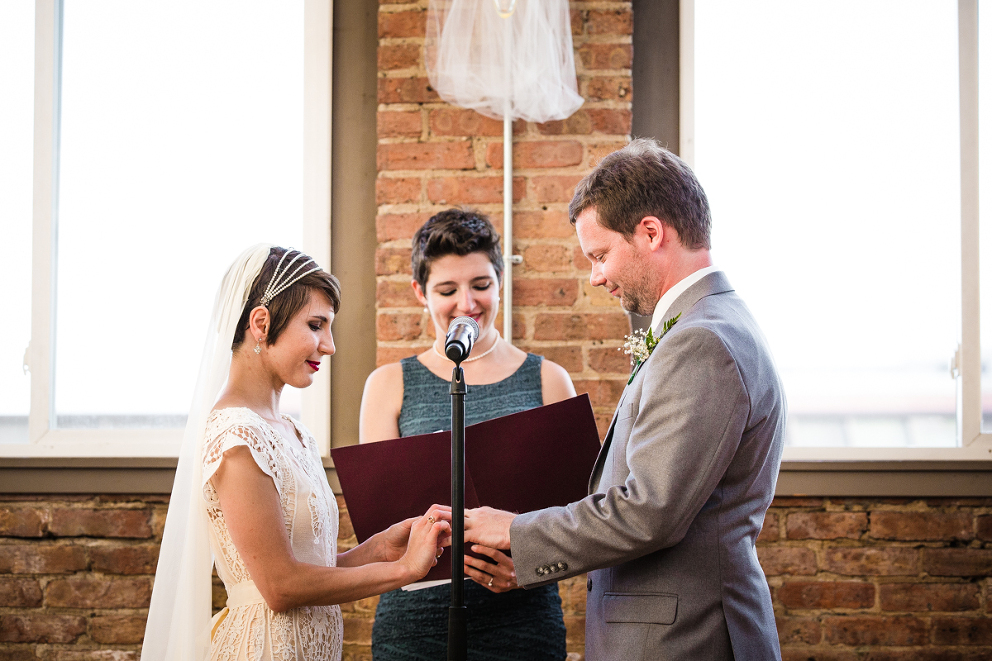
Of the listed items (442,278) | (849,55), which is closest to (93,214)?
(442,278)

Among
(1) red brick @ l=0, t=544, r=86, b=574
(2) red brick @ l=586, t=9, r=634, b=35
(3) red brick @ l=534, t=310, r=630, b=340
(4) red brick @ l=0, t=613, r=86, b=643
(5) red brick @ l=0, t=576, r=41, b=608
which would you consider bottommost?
(4) red brick @ l=0, t=613, r=86, b=643

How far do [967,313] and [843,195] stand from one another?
0.58 m

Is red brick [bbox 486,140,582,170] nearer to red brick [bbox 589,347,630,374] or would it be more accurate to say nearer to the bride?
red brick [bbox 589,347,630,374]

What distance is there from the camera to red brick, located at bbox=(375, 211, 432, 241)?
2545 millimetres

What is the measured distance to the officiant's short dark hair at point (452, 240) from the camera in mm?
2055

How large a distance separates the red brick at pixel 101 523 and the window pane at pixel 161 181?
0.32 meters

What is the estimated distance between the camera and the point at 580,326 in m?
2.52

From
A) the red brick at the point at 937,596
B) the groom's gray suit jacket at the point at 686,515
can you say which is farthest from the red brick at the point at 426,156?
the red brick at the point at 937,596

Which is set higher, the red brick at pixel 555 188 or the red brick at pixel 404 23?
the red brick at pixel 404 23

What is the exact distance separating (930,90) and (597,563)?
2.29 meters

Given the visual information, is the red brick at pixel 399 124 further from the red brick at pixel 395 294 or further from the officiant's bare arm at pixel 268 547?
the officiant's bare arm at pixel 268 547

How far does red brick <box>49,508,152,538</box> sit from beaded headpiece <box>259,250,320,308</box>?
4.81ft

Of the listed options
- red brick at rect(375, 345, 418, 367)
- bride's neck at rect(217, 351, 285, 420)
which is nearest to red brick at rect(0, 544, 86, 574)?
red brick at rect(375, 345, 418, 367)

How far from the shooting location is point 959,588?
2.55 metres
